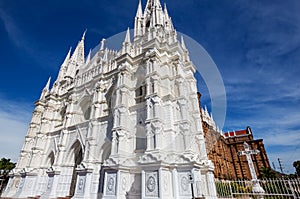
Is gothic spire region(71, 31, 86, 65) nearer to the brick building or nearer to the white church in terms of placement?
the white church

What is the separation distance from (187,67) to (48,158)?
61.2 ft

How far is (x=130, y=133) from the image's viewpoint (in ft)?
39.6

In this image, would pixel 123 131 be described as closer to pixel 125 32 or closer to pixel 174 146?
pixel 174 146

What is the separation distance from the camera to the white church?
908cm

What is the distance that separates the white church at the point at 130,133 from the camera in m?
9.08

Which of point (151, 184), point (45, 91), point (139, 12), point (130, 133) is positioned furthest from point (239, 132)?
point (45, 91)

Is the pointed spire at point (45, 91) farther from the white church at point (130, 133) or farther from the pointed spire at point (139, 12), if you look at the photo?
the pointed spire at point (139, 12)

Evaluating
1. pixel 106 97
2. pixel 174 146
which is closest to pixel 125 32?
pixel 106 97

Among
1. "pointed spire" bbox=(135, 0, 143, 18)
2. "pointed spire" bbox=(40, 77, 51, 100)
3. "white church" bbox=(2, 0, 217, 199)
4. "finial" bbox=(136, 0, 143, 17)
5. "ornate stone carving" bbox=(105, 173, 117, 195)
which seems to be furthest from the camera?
"pointed spire" bbox=(40, 77, 51, 100)

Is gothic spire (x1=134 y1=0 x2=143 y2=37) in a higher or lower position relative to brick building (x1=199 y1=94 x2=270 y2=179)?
higher

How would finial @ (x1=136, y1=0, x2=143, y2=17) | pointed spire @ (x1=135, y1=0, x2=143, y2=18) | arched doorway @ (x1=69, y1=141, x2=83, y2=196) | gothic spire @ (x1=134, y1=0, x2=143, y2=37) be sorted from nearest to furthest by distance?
arched doorway @ (x1=69, y1=141, x2=83, y2=196), gothic spire @ (x1=134, y1=0, x2=143, y2=37), pointed spire @ (x1=135, y1=0, x2=143, y2=18), finial @ (x1=136, y1=0, x2=143, y2=17)

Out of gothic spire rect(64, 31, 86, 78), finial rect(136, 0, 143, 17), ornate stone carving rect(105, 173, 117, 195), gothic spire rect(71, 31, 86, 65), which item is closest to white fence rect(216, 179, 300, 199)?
ornate stone carving rect(105, 173, 117, 195)

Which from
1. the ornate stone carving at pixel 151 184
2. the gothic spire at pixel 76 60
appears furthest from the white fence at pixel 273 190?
the gothic spire at pixel 76 60

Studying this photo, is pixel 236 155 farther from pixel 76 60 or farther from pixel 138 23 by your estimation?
pixel 76 60
